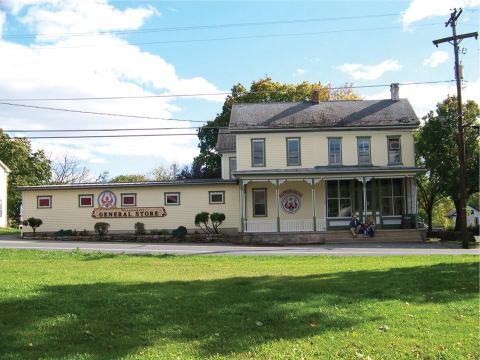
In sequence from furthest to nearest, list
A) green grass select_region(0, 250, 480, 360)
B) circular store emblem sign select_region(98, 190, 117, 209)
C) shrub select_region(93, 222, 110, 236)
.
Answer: circular store emblem sign select_region(98, 190, 117, 209) < shrub select_region(93, 222, 110, 236) < green grass select_region(0, 250, 480, 360)

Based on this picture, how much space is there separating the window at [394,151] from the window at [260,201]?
811 cm

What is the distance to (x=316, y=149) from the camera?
107ft

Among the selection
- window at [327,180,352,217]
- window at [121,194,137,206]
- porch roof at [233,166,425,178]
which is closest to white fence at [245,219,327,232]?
window at [327,180,352,217]

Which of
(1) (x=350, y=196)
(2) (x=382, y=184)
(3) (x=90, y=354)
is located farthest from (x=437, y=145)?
(3) (x=90, y=354)

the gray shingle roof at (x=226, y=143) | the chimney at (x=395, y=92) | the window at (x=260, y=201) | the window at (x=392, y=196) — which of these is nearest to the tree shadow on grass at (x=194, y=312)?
the window at (x=260, y=201)

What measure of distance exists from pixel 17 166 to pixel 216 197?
32.4 m

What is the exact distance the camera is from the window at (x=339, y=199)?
32.4m

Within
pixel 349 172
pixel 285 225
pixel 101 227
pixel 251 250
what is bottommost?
pixel 251 250

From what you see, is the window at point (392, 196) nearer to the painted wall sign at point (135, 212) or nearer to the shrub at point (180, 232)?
the shrub at point (180, 232)

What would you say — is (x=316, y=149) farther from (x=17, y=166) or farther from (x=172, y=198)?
(x=17, y=166)

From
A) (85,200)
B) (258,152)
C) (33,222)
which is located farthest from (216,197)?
(33,222)

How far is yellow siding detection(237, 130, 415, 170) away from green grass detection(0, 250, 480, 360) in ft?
67.0

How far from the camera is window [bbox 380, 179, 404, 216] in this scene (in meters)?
32.5

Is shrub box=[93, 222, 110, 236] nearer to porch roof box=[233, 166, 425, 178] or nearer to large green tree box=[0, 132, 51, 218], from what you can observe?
porch roof box=[233, 166, 425, 178]
